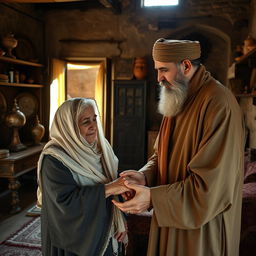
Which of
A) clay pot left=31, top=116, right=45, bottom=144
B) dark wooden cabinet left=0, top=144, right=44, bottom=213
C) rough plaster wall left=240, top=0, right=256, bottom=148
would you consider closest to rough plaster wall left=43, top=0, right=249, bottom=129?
rough plaster wall left=240, top=0, right=256, bottom=148

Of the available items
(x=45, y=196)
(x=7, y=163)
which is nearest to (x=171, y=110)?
(x=45, y=196)

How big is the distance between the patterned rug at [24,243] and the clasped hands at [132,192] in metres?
1.78

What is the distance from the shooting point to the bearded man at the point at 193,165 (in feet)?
3.43

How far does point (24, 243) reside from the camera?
2.79 metres

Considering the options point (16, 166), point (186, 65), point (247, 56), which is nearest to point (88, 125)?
point (186, 65)

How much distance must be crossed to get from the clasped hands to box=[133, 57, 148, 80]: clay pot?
3914mm

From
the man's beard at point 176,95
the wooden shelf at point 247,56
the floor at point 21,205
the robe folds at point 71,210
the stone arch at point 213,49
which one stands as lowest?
the floor at point 21,205

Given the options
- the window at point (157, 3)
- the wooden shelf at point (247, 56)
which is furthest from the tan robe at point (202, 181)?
the window at point (157, 3)

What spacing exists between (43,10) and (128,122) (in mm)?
2912

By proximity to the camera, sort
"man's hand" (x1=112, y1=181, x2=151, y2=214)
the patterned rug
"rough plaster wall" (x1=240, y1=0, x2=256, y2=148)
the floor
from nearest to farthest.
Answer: "man's hand" (x1=112, y1=181, x2=151, y2=214) < the patterned rug < the floor < "rough plaster wall" (x1=240, y1=0, x2=256, y2=148)

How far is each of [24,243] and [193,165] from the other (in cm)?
247

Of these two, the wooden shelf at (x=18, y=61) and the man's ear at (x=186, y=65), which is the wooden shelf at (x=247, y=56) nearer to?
the man's ear at (x=186, y=65)

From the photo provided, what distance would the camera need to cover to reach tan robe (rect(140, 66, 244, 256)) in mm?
1044

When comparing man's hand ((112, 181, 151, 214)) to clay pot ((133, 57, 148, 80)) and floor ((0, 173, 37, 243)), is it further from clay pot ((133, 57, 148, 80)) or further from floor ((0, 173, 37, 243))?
clay pot ((133, 57, 148, 80))
